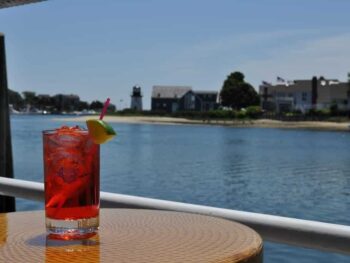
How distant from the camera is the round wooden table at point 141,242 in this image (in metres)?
1.33

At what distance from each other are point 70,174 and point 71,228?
138 mm

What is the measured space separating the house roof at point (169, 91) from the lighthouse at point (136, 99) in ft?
13.6

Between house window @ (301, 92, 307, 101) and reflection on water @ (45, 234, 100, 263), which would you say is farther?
house window @ (301, 92, 307, 101)

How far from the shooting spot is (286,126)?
325 ft

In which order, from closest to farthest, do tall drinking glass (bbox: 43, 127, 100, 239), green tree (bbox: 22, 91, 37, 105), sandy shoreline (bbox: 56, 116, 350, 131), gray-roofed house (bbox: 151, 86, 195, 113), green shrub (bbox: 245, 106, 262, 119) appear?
tall drinking glass (bbox: 43, 127, 100, 239)
sandy shoreline (bbox: 56, 116, 350, 131)
green shrub (bbox: 245, 106, 262, 119)
gray-roofed house (bbox: 151, 86, 195, 113)
green tree (bbox: 22, 91, 37, 105)

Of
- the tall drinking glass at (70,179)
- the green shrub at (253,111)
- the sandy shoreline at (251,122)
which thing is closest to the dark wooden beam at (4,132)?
the tall drinking glass at (70,179)

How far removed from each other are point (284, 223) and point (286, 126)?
98.4m

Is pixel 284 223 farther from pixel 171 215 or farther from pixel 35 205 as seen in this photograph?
pixel 35 205

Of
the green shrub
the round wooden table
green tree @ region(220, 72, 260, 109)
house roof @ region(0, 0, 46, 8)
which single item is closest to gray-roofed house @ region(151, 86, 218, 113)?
green tree @ region(220, 72, 260, 109)

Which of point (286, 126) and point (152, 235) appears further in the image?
point (286, 126)

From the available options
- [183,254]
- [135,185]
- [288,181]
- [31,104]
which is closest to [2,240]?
[183,254]

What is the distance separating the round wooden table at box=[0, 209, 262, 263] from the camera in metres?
1.33

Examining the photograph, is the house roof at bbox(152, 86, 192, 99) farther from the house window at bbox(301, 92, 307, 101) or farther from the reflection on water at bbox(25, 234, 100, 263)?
the reflection on water at bbox(25, 234, 100, 263)

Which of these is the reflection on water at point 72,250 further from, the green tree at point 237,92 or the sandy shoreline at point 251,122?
the green tree at point 237,92
